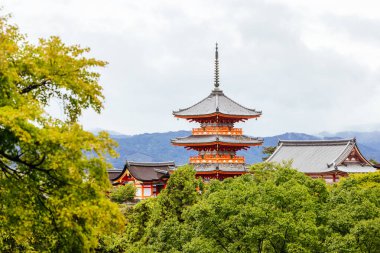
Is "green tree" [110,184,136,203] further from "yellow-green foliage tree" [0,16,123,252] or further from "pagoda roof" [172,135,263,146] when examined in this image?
"yellow-green foliage tree" [0,16,123,252]

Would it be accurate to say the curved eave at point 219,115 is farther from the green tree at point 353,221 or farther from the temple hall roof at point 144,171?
the green tree at point 353,221

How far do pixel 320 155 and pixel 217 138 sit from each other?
12070 mm

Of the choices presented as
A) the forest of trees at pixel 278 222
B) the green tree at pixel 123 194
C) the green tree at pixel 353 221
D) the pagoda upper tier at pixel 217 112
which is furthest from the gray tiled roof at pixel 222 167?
the green tree at pixel 353 221

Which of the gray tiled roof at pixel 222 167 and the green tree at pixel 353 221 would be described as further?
the gray tiled roof at pixel 222 167

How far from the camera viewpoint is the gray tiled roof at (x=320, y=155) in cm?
4784

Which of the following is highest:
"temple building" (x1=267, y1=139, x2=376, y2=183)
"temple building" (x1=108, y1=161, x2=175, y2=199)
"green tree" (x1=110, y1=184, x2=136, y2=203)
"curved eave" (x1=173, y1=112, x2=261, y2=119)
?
"curved eave" (x1=173, y1=112, x2=261, y2=119)

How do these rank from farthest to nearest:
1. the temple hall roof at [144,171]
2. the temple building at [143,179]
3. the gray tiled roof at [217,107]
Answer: the temple hall roof at [144,171], the temple building at [143,179], the gray tiled roof at [217,107]

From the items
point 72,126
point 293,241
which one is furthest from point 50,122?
point 293,241

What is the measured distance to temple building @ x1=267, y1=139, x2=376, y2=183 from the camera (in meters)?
47.2

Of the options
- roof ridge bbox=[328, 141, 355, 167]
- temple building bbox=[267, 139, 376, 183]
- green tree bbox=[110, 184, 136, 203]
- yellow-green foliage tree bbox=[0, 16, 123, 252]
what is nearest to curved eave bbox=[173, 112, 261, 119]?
temple building bbox=[267, 139, 376, 183]

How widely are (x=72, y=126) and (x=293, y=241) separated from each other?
37.9ft

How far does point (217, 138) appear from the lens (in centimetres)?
4316

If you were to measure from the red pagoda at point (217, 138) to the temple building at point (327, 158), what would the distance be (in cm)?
620

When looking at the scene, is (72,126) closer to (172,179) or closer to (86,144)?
(86,144)
